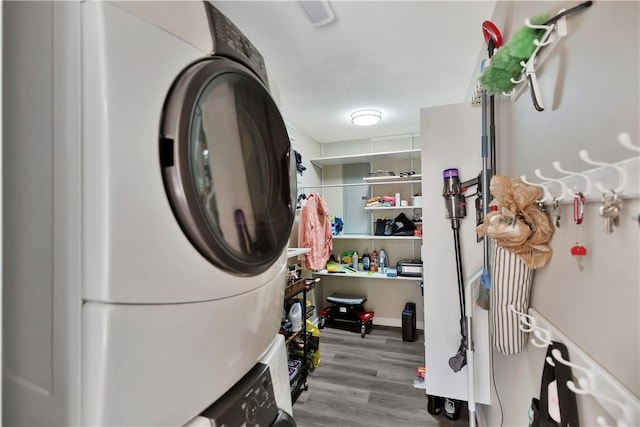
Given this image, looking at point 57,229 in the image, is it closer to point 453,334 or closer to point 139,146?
point 139,146

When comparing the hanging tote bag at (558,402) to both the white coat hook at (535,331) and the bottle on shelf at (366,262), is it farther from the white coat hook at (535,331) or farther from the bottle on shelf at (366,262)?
the bottle on shelf at (366,262)

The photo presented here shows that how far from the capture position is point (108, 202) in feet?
1.33

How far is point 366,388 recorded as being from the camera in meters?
2.15

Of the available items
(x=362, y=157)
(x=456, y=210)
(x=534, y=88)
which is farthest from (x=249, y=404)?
(x=362, y=157)

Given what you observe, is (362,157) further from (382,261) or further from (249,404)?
(249,404)

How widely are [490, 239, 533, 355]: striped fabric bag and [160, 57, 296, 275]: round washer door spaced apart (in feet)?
2.63

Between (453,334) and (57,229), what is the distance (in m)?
1.91

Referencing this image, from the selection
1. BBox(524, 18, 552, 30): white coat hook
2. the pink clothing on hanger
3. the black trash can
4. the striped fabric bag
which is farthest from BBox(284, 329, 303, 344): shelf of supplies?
BBox(524, 18, 552, 30): white coat hook

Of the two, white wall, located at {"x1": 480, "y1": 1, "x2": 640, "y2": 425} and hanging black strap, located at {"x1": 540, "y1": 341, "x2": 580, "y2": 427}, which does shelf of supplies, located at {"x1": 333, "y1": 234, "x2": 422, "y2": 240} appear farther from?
hanging black strap, located at {"x1": 540, "y1": 341, "x2": 580, "y2": 427}

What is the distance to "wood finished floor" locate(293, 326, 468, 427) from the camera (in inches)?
71.6

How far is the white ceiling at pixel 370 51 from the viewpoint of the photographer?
1424 mm

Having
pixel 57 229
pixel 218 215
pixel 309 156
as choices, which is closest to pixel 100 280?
pixel 57 229

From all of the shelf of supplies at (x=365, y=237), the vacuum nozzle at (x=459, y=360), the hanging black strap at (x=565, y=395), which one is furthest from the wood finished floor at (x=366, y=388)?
the hanging black strap at (x=565, y=395)

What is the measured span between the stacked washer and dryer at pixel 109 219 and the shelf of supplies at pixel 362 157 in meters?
2.87
